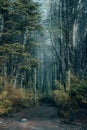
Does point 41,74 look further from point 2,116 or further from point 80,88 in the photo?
point 80,88

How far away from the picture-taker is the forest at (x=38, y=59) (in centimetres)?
2007

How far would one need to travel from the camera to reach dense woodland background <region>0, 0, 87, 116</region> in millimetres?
20770

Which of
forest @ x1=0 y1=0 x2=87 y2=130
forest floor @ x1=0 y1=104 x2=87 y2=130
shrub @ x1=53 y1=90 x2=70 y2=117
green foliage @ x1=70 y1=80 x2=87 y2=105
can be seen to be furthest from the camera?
forest @ x1=0 y1=0 x2=87 y2=130

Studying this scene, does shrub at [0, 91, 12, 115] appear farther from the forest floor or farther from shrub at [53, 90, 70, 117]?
shrub at [53, 90, 70, 117]

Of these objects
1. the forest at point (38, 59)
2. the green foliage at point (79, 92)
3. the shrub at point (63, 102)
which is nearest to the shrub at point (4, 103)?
the forest at point (38, 59)

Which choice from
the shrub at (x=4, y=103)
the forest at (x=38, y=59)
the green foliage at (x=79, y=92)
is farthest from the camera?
the shrub at (x=4, y=103)

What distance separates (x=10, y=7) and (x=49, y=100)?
39.7 ft

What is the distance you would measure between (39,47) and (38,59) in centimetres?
135

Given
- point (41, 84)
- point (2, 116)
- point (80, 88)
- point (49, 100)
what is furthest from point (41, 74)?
point (80, 88)

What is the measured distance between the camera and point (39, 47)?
29.5 metres

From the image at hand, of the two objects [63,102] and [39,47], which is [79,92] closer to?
[63,102]

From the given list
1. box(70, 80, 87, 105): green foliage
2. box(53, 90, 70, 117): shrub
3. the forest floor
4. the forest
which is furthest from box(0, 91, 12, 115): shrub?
box(70, 80, 87, 105): green foliage

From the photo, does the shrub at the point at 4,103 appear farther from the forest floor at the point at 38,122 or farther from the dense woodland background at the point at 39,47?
the forest floor at the point at 38,122

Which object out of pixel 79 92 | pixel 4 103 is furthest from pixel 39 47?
pixel 79 92
